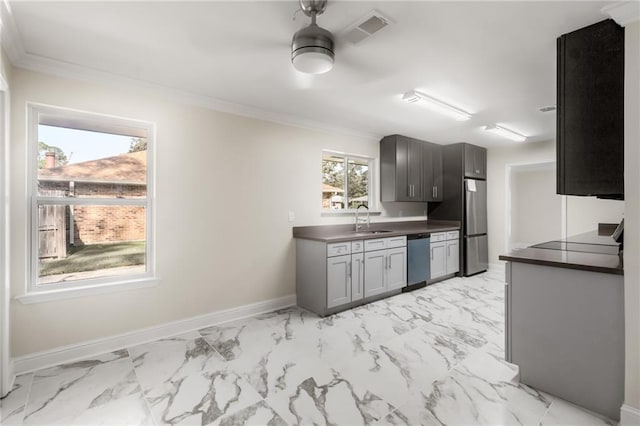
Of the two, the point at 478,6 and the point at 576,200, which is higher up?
the point at 478,6

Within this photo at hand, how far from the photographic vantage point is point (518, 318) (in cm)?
221

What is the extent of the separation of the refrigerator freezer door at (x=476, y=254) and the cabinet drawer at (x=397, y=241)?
5.61ft

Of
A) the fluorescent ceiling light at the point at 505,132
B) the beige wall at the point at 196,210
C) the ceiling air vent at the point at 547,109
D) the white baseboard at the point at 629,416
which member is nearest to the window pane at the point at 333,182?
the beige wall at the point at 196,210

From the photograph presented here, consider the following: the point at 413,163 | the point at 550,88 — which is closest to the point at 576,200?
the point at 413,163

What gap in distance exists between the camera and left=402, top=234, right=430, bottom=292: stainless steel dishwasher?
4578mm

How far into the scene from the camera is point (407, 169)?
201 inches

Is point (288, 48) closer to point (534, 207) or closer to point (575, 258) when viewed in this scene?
point (575, 258)

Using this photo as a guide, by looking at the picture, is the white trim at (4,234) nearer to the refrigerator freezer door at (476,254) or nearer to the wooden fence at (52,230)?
the wooden fence at (52,230)

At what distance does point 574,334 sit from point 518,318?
1.04 ft

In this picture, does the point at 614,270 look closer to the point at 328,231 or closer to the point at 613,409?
the point at 613,409

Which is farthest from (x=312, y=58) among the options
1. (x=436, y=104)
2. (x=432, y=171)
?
(x=432, y=171)

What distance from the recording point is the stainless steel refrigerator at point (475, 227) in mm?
5520

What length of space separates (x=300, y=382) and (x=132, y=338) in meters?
1.70

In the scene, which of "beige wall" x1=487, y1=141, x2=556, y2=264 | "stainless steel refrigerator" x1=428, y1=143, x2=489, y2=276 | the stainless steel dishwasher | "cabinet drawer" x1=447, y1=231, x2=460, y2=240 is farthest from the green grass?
"beige wall" x1=487, y1=141, x2=556, y2=264
